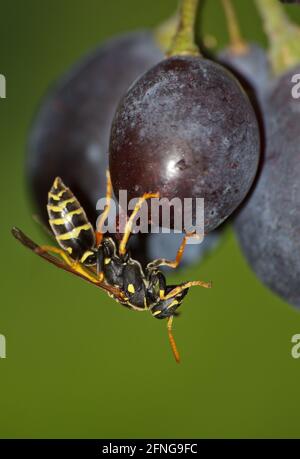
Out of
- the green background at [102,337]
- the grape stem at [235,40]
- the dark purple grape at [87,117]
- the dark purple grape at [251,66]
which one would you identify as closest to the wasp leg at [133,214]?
the dark purple grape at [87,117]

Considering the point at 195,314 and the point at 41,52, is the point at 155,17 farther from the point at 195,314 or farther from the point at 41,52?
the point at 195,314

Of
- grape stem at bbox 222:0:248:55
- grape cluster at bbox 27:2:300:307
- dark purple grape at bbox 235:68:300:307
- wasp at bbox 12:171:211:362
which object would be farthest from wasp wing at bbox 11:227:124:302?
grape stem at bbox 222:0:248:55

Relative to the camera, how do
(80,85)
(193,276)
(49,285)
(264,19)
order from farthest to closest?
(49,285), (193,276), (80,85), (264,19)

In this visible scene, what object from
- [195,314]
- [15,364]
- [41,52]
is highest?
[41,52]

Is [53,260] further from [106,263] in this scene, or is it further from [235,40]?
[235,40]

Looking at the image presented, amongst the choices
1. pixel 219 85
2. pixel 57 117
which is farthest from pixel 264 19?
pixel 57 117

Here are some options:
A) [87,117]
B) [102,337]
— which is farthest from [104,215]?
[102,337]
